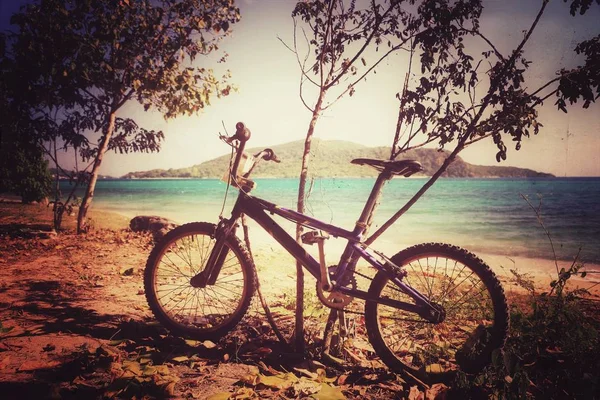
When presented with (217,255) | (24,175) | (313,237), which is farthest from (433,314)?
(24,175)

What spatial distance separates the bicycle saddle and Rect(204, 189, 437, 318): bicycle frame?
0.37 m

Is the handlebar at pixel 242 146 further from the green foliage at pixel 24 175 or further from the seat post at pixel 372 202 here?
the green foliage at pixel 24 175

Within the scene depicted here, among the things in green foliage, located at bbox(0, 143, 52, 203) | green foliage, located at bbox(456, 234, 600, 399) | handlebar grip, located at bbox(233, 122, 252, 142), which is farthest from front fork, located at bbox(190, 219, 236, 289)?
green foliage, located at bbox(0, 143, 52, 203)

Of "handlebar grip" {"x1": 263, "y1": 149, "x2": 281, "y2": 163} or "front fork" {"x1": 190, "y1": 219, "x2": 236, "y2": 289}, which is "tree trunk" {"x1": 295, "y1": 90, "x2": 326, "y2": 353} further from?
"front fork" {"x1": 190, "y1": 219, "x2": 236, "y2": 289}

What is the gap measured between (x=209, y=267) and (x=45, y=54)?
7675 mm

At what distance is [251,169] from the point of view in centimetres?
282

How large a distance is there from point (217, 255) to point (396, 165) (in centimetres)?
192

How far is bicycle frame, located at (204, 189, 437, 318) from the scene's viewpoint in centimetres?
236

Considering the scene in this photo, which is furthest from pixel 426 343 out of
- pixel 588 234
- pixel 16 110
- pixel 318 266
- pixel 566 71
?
pixel 588 234

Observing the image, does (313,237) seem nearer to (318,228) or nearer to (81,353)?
(318,228)

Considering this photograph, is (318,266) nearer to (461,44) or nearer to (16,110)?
(461,44)

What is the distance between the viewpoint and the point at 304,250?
8.61 ft

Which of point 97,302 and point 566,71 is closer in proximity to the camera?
point 566,71

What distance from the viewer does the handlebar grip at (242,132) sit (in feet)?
8.43
